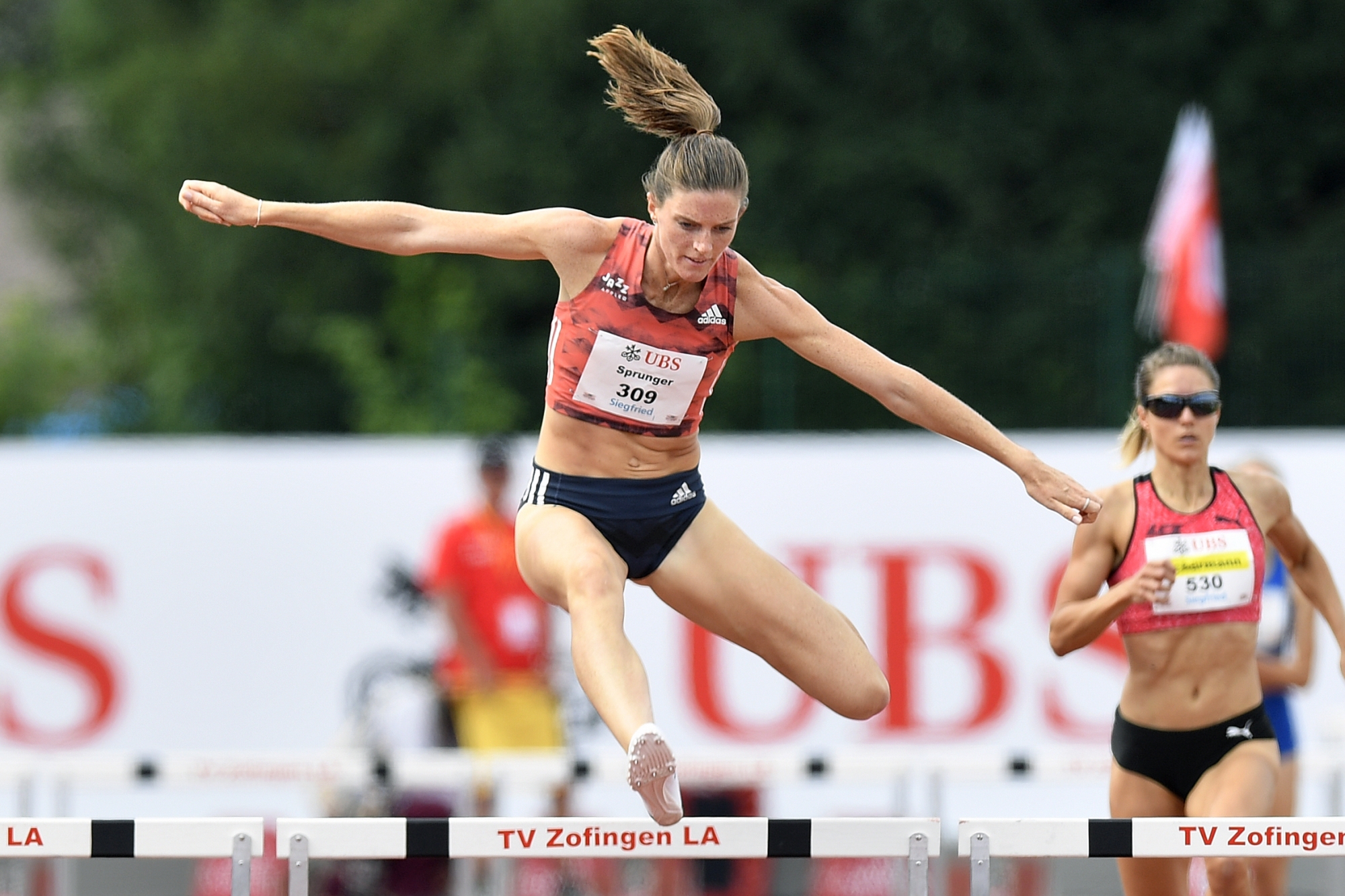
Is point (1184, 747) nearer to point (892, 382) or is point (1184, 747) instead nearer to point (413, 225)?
point (892, 382)

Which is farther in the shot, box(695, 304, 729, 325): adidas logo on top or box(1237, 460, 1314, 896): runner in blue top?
box(1237, 460, 1314, 896): runner in blue top

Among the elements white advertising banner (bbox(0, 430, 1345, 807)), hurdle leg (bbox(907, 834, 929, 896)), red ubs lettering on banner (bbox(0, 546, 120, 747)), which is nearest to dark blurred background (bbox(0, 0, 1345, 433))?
white advertising banner (bbox(0, 430, 1345, 807))

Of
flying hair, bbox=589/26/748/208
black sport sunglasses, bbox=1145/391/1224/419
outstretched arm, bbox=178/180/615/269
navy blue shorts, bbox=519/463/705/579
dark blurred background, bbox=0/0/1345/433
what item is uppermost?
dark blurred background, bbox=0/0/1345/433

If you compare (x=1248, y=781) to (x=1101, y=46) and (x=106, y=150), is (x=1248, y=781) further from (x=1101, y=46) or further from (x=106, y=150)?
(x=106, y=150)

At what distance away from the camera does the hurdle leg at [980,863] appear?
4195 mm

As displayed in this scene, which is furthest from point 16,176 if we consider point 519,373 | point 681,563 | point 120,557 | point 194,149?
point 681,563

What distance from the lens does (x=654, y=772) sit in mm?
3982

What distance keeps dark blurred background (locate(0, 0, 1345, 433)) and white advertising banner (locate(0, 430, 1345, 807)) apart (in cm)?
422

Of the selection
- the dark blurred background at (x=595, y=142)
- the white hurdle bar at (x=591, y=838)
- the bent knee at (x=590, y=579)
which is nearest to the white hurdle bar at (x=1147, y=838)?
the white hurdle bar at (x=591, y=838)

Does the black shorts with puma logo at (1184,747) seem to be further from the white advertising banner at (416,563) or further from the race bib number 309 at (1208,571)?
the white advertising banner at (416,563)

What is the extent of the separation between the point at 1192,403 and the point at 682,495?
1.45 m

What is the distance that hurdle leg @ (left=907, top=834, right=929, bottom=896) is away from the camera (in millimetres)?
4168

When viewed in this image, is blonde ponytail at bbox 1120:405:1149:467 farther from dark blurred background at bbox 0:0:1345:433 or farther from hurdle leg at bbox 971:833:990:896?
dark blurred background at bbox 0:0:1345:433

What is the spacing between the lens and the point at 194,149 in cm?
1914
